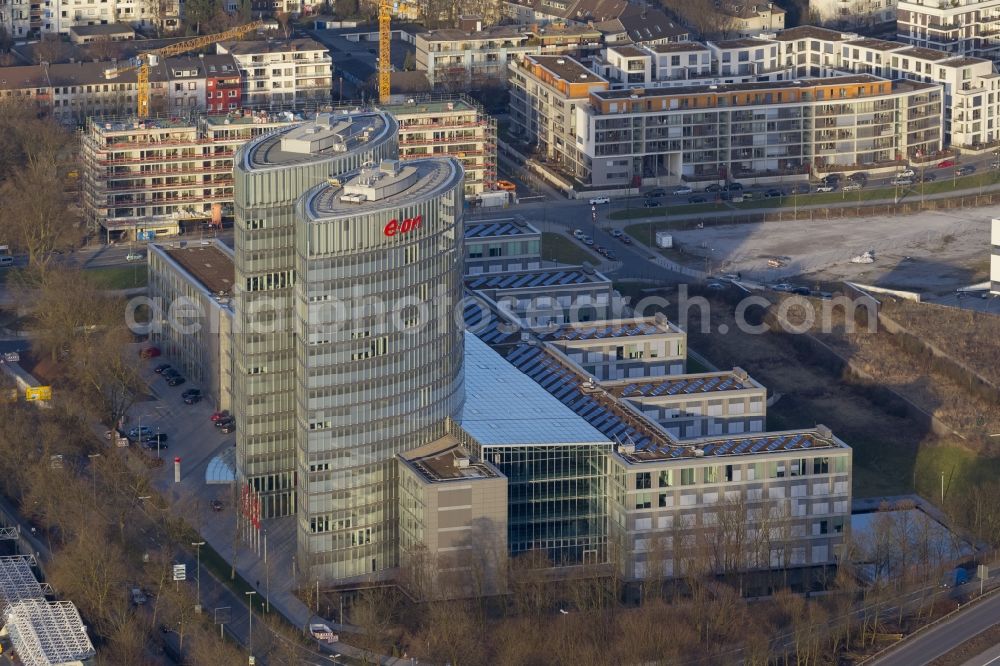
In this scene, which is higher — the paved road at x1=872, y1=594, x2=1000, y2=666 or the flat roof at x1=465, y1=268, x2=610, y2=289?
the flat roof at x1=465, y1=268, x2=610, y2=289

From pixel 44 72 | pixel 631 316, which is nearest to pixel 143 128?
pixel 44 72

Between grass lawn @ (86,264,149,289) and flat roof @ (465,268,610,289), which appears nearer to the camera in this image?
flat roof @ (465,268,610,289)

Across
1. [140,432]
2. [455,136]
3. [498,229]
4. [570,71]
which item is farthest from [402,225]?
[570,71]

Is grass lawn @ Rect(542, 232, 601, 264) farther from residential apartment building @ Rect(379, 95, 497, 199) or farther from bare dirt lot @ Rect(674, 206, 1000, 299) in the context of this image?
residential apartment building @ Rect(379, 95, 497, 199)

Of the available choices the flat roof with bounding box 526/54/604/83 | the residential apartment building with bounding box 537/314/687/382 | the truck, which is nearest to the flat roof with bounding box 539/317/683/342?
the residential apartment building with bounding box 537/314/687/382

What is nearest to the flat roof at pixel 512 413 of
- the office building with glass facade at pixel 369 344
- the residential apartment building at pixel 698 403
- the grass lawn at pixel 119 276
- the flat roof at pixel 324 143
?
the office building with glass facade at pixel 369 344

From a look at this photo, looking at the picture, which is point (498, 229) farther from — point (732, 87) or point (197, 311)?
point (732, 87)

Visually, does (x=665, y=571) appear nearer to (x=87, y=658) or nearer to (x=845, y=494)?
(x=845, y=494)
